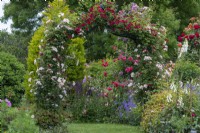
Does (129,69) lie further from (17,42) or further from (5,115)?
(17,42)

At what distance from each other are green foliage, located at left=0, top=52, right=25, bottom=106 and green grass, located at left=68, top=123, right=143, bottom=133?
2.51m

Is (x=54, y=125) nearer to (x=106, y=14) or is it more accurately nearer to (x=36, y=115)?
(x=36, y=115)

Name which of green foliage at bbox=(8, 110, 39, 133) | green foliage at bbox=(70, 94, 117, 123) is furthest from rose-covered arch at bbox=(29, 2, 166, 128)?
green foliage at bbox=(8, 110, 39, 133)

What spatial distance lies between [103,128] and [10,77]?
3368 millimetres

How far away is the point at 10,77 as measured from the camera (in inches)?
506

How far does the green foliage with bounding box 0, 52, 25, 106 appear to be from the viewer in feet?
41.9

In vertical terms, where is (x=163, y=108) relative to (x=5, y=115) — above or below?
above

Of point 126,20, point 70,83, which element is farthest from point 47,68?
point 70,83

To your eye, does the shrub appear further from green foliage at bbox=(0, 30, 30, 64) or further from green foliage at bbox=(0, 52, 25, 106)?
green foliage at bbox=(0, 30, 30, 64)

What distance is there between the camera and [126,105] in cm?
1240

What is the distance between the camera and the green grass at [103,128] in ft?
34.8

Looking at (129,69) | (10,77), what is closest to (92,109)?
(129,69)

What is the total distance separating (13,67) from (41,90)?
3707 mm

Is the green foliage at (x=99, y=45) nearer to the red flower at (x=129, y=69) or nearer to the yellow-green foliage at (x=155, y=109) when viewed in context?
the red flower at (x=129, y=69)
